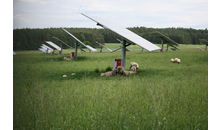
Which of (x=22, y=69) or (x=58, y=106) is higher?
(x=22, y=69)

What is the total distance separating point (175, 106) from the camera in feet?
15.6

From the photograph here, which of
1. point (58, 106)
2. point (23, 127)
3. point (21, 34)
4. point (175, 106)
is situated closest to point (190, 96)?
point (175, 106)

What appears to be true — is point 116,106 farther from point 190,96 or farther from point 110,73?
point 110,73

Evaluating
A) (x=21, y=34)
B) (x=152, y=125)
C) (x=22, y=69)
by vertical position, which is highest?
(x=21, y=34)

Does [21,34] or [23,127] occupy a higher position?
[21,34]

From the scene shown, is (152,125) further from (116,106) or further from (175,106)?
(175,106)
